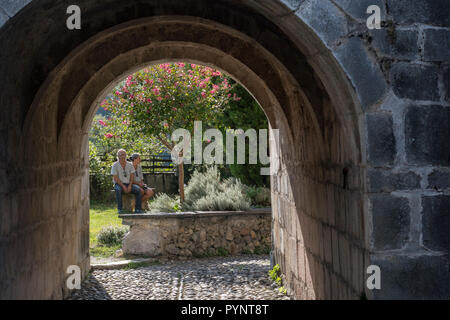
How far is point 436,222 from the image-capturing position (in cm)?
253

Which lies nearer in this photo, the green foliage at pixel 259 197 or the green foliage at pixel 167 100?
the green foliage at pixel 259 197

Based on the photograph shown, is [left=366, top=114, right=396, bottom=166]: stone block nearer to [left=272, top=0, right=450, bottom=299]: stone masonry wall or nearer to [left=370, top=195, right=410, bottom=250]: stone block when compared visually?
[left=272, top=0, right=450, bottom=299]: stone masonry wall

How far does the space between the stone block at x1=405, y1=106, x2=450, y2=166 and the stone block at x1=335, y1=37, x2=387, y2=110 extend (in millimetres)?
211

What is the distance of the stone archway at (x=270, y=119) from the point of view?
2.55 metres

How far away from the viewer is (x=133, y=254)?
7.68 meters

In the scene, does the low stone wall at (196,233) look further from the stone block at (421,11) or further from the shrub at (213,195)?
the stone block at (421,11)

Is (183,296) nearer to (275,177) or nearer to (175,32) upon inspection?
(275,177)

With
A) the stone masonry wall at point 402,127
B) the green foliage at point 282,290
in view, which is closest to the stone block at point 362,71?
the stone masonry wall at point 402,127

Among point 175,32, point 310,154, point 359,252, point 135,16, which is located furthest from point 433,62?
point 175,32

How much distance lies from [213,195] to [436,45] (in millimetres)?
6058

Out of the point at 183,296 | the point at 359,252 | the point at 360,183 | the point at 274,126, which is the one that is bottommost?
the point at 183,296

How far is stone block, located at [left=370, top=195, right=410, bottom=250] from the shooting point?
98.0 inches

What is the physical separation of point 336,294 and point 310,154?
4.04 ft

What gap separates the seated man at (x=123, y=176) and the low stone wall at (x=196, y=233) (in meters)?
1.08
